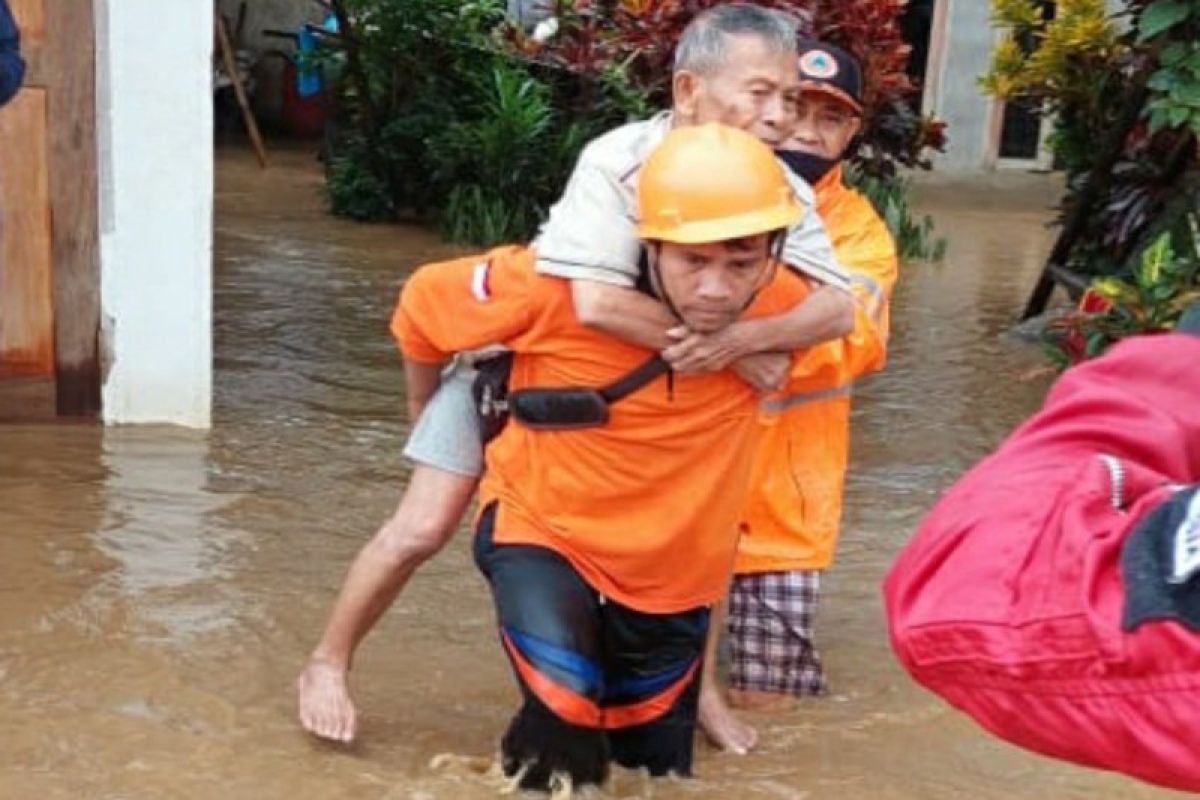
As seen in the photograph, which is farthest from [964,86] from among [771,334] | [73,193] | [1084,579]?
[1084,579]

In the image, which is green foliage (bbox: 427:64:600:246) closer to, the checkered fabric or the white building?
the white building

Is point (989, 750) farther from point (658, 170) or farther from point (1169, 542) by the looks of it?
point (1169, 542)

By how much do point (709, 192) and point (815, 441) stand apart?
118 cm

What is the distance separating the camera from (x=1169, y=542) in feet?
3.90

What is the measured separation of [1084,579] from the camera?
4.05ft

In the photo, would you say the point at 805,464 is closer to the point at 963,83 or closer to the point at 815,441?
the point at 815,441

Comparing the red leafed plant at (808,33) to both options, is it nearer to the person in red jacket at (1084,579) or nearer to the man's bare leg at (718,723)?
the man's bare leg at (718,723)

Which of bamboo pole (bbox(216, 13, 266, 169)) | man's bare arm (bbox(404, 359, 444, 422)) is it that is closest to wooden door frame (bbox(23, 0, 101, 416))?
man's bare arm (bbox(404, 359, 444, 422))

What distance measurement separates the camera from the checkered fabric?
4.16m

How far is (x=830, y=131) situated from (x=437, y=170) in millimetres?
7469

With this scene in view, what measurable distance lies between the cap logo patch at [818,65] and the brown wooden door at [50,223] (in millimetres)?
2657

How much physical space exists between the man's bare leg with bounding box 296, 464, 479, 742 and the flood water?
0.26 ft

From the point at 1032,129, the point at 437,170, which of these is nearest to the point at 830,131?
the point at 437,170

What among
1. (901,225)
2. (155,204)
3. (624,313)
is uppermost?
(624,313)
